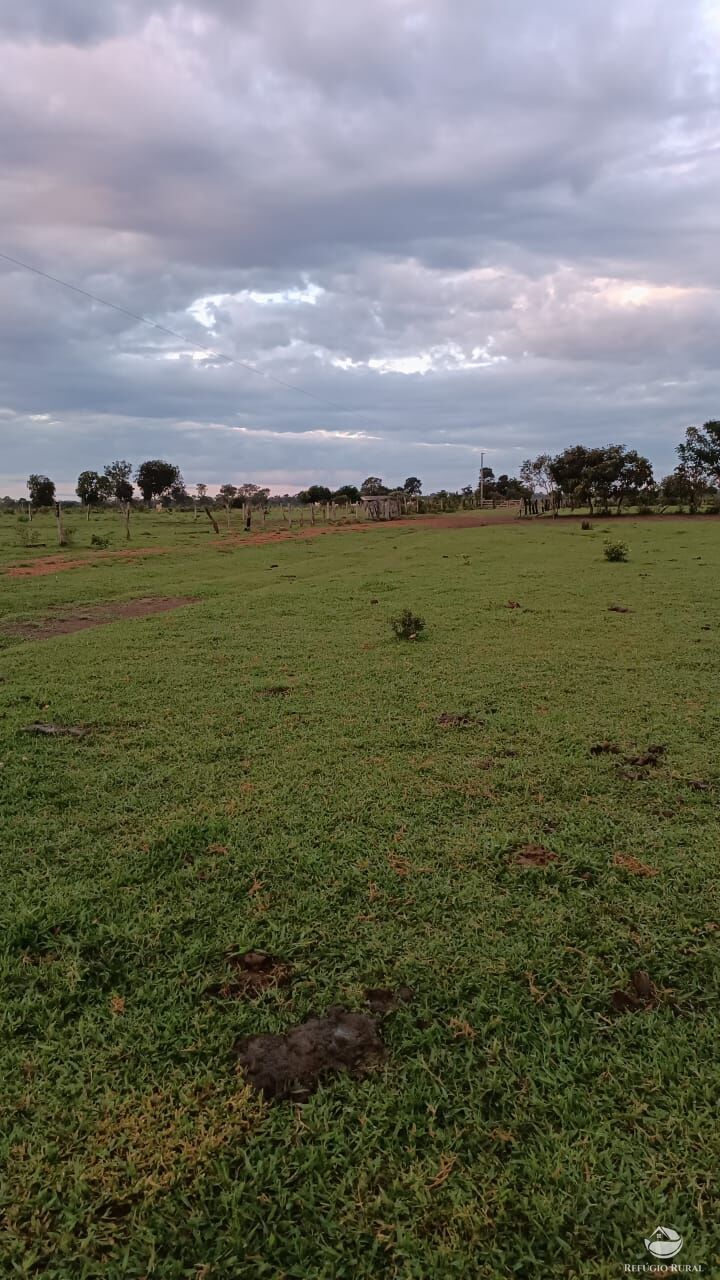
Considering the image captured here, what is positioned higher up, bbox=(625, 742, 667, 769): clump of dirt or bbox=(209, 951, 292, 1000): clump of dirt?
bbox=(625, 742, 667, 769): clump of dirt

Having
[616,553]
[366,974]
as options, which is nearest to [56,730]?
[366,974]

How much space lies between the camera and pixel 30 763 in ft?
13.9

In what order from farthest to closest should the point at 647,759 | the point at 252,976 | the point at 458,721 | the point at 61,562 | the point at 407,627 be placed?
the point at 61,562 → the point at 407,627 → the point at 458,721 → the point at 647,759 → the point at 252,976

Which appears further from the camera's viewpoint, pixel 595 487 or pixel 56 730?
pixel 595 487

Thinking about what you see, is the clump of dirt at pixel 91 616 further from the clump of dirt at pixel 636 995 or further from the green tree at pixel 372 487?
the green tree at pixel 372 487

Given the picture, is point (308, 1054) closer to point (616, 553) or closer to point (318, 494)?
point (616, 553)

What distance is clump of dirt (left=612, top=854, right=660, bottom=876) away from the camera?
115 inches

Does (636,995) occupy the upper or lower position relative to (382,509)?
lower

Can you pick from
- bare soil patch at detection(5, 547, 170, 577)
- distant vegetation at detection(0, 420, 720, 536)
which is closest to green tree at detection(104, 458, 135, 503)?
distant vegetation at detection(0, 420, 720, 536)

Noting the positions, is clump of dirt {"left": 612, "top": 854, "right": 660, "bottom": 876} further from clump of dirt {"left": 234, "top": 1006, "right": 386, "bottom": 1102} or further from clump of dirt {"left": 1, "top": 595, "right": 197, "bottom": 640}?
clump of dirt {"left": 1, "top": 595, "right": 197, "bottom": 640}

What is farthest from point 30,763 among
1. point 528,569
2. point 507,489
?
point 507,489

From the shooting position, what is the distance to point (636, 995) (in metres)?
2.25

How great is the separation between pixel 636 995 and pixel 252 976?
1354mm

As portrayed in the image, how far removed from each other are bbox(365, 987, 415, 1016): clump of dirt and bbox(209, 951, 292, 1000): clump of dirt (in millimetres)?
308
